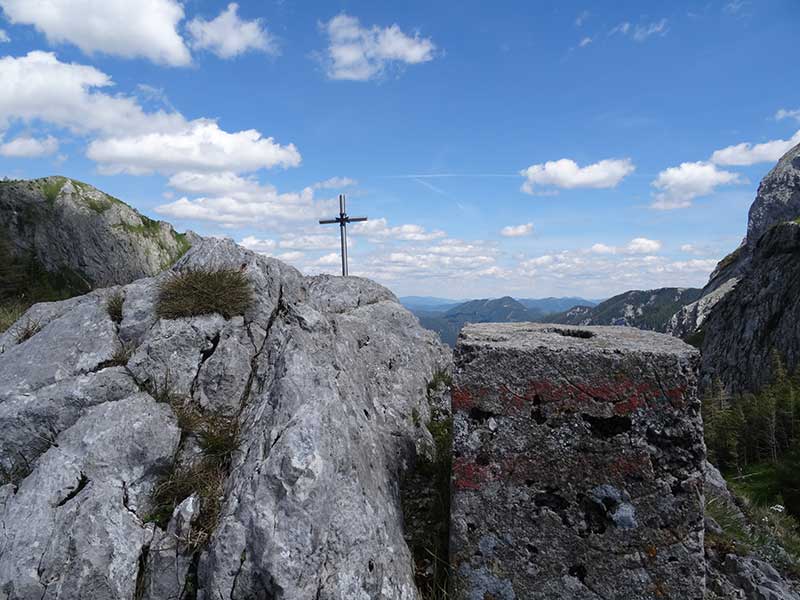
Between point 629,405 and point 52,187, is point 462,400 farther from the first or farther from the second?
point 52,187

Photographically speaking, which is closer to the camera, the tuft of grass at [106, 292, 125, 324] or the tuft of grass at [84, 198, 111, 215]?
the tuft of grass at [106, 292, 125, 324]

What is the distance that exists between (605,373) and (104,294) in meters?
8.43

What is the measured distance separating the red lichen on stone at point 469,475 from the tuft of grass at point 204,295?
4549mm

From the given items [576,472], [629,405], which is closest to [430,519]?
[576,472]

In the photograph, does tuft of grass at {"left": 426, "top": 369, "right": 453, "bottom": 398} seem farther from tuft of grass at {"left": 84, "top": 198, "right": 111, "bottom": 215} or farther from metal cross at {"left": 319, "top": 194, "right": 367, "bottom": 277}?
tuft of grass at {"left": 84, "top": 198, "right": 111, "bottom": 215}

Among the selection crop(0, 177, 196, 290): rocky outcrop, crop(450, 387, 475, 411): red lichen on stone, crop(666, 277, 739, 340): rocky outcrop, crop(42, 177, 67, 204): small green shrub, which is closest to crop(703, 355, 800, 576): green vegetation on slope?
crop(450, 387, 475, 411): red lichen on stone

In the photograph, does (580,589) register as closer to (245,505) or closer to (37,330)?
(245,505)

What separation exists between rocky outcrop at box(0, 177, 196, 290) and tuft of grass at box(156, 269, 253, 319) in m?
52.5

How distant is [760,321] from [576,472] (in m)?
146

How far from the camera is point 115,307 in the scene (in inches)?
316

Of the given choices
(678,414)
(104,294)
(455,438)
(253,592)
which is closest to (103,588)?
(253,592)

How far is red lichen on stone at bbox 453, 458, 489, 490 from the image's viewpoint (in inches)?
226

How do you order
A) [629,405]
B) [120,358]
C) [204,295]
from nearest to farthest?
1. [629,405]
2. [120,358]
3. [204,295]

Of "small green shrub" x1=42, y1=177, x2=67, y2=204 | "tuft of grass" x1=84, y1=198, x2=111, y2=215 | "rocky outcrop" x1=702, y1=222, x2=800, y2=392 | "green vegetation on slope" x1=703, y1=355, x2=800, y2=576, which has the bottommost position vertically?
"green vegetation on slope" x1=703, y1=355, x2=800, y2=576
